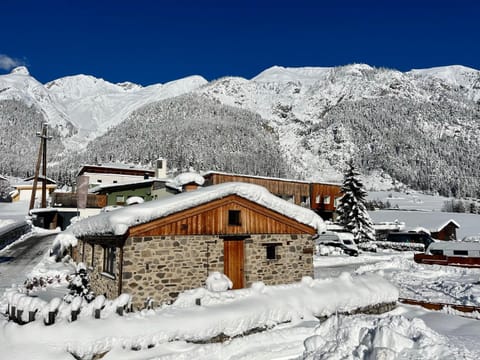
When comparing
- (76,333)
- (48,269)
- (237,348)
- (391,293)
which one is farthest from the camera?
(48,269)

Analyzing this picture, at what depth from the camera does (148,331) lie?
10.2 metres

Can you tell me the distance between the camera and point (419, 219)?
209 ft

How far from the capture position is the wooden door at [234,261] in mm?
15702

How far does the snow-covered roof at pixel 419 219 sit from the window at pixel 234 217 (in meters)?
48.6

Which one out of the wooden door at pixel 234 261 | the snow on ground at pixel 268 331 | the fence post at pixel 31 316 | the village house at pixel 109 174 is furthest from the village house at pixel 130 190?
the fence post at pixel 31 316

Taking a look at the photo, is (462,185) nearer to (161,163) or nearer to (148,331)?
(161,163)

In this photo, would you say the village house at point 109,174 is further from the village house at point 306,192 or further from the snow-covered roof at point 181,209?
the snow-covered roof at point 181,209

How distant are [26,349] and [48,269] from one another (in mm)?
14035

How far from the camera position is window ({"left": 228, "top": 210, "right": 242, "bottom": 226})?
16.1 metres

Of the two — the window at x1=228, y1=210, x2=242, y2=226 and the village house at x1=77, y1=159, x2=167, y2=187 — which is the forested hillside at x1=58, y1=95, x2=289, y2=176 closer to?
the village house at x1=77, y1=159, x2=167, y2=187

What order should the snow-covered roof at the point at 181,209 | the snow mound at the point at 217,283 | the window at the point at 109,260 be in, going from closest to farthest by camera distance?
the snow-covered roof at the point at 181,209 → the snow mound at the point at 217,283 → the window at the point at 109,260

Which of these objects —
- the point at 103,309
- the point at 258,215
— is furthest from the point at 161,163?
the point at 103,309

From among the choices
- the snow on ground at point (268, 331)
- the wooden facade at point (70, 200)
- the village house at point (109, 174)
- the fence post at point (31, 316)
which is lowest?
the snow on ground at point (268, 331)

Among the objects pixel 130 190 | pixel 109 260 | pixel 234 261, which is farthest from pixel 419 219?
pixel 109 260
